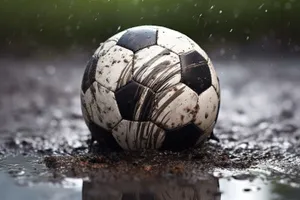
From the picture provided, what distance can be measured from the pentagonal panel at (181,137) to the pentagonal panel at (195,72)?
0.27 meters

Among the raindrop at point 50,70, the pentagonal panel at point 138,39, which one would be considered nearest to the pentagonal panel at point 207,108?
the pentagonal panel at point 138,39

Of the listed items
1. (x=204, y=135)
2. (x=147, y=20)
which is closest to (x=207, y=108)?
(x=204, y=135)

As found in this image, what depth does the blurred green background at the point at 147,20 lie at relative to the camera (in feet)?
40.2

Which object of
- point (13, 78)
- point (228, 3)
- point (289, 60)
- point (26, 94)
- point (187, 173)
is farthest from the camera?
point (228, 3)

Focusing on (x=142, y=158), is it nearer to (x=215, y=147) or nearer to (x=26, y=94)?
(x=215, y=147)

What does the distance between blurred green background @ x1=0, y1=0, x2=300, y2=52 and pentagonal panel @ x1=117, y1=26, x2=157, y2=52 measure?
733cm

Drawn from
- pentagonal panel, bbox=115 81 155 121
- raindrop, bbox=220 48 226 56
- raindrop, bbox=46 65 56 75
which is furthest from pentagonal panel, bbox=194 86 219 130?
raindrop, bbox=220 48 226 56

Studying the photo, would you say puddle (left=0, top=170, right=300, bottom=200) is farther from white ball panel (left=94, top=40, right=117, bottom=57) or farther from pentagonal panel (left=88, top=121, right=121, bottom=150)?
white ball panel (left=94, top=40, right=117, bottom=57)

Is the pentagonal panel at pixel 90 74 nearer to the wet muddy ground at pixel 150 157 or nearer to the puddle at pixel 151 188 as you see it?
the wet muddy ground at pixel 150 157

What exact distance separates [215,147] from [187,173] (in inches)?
35.4

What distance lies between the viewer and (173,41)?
4625 millimetres

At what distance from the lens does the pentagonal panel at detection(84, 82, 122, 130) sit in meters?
4.49

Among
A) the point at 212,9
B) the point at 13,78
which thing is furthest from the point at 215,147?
the point at 212,9

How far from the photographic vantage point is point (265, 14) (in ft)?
42.5
